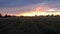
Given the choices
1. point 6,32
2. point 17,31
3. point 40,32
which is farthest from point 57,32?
point 6,32

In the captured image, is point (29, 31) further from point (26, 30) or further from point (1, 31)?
point (1, 31)

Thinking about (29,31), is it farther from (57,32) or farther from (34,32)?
(57,32)

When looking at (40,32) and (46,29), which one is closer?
(40,32)

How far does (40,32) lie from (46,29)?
1.75 meters

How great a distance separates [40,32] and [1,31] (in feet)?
15.1

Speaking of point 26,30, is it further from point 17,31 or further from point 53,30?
point 53,30

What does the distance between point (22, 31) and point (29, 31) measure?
0.79 metres

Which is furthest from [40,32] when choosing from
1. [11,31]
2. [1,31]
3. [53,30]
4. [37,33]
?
[1,31]

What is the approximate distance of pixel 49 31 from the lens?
19688mm

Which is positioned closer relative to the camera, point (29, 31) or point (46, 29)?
point (29, 31)

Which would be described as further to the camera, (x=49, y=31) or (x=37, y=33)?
(x=49, y=31)

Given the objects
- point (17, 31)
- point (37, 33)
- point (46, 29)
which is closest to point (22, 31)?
point (17, 31)

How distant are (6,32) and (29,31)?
8.61 feet

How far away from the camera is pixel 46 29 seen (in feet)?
66.8
